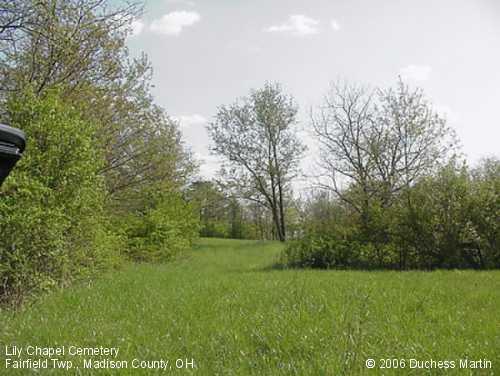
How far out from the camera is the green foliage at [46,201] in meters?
7.36

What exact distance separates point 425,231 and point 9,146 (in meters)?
14.0

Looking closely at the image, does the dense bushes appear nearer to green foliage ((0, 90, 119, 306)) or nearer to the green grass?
the green grass

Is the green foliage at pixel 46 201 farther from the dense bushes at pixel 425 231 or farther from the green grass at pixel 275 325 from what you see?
the dense bushes at pixel 425 231

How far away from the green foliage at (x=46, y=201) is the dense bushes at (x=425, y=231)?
845 cm

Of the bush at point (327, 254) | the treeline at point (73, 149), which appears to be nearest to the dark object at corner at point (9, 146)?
the treeline at point (73, 149)

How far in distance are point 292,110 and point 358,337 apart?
33.1m

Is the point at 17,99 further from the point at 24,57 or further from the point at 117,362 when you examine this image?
the point at 117,362

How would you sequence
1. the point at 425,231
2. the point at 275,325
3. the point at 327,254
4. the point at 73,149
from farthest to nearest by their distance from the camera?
the point at 327,254 → the point at 425,231 → the point at 73,149 → the point at 275,325

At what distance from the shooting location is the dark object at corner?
1.44 metres

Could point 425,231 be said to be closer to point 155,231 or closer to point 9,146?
point 155,231

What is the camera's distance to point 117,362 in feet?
12.8

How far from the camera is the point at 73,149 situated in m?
8.86

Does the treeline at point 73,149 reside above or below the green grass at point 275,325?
above

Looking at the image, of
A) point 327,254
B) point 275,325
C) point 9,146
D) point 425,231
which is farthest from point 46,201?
point 425,231
